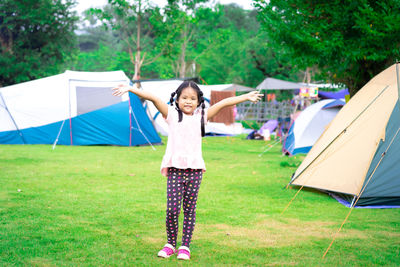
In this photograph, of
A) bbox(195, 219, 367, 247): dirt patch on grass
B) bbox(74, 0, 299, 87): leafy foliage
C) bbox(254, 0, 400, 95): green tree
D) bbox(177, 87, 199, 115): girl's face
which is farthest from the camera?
bbox(74, 0, 299, 87): leafy foliage

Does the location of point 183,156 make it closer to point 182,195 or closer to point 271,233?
point 182,195

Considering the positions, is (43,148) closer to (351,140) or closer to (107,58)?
(351,140)

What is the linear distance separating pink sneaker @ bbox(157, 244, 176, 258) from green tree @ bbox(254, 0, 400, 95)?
5.41 meters

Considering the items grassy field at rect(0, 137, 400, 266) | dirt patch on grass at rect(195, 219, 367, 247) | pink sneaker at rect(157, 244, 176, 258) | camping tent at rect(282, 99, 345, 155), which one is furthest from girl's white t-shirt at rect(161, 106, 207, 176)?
camping tent at rect(282, 99, 345, 155)

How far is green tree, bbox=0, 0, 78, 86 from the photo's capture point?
2709 centimetres

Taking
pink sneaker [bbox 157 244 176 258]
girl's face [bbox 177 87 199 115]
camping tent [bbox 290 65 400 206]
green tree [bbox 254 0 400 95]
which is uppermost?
green tree [bbox 254 0 400 95]

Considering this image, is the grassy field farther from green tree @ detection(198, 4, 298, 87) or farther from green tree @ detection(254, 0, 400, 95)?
green tree @ detection(198, 4, 298, 87)

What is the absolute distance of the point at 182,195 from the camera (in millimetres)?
4285

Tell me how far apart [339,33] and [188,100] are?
5.20m

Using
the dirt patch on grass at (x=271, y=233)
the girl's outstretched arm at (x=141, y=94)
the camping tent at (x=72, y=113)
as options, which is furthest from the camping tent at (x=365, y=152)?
the camping tent at (x=72, y=113)

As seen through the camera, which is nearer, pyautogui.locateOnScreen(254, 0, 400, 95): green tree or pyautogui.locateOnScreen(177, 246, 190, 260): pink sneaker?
pyautogui.locateOnScreen(177, 246, 190, 260): pink sneaker

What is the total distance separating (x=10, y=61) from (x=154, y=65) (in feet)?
64.6

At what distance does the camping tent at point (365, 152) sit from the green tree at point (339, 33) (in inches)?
58.6

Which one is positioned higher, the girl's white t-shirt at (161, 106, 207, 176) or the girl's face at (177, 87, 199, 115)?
the girl's face at (177, 87, 199, 115)
